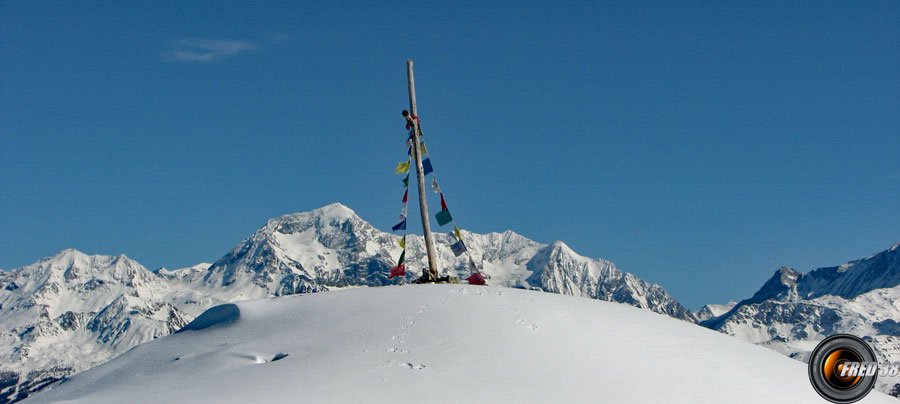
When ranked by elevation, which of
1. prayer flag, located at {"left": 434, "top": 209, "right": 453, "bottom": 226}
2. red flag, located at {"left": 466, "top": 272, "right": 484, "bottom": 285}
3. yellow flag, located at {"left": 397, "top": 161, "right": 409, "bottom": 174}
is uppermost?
yellow flag, located at {"left": 397, "top": 161, "right": 409, "bottom": 174}

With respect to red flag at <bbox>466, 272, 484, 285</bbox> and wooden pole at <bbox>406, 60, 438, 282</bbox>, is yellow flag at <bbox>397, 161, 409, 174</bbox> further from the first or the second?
red flag at <bbox>466, 272, 484, 285</bbox>

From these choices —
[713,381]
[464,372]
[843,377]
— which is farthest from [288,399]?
[843,377]

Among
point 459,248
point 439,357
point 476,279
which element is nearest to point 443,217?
point 459,248

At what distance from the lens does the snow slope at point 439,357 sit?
15039 millimetres

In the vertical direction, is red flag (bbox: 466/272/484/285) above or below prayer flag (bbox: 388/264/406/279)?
below

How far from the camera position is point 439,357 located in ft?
53.1

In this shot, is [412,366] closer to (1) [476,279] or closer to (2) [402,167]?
(1) [476,279]

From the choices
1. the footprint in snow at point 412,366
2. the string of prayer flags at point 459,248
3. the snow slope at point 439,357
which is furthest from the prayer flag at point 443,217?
the footprint in snow at point 412,366

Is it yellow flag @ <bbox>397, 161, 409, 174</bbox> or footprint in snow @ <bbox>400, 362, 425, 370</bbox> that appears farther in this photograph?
yellow flag @ <bbox>397, 161, 409, 174</bbox>

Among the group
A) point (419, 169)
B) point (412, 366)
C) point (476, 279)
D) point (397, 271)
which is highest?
point (419, 169)

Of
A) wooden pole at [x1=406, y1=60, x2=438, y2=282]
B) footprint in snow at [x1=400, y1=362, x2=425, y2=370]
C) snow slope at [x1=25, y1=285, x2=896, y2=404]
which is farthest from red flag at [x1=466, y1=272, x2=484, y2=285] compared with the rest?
footprint in snow at [x1=400, y1=362, x2=425, y2=370]

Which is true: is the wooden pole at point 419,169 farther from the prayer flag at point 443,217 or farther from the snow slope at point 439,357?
the snow slope at point 439,357

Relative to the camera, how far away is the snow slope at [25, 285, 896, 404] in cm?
1504

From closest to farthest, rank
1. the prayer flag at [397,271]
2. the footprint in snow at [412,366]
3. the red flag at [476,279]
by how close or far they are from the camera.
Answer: the footprint in snow at [412,366]
the red flag at [476,279]
the prayer flag at [397,271]
